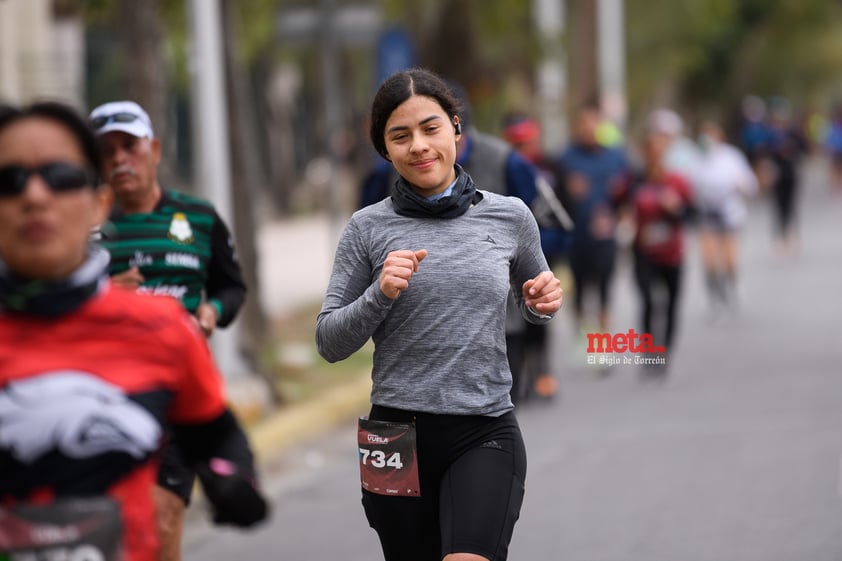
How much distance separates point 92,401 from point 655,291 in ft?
33.7

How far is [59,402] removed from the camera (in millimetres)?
3123

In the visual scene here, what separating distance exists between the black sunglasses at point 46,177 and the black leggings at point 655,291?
1016 centimetres

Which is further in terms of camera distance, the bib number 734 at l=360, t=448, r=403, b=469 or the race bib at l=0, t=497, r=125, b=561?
the bib number 734 at l=360, t=448, r=403, b=469

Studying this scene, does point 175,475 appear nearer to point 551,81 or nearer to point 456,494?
point 456,494

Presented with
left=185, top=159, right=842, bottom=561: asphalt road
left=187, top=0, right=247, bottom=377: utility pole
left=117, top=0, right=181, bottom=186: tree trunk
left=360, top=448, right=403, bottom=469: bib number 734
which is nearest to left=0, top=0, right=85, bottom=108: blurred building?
left=117, top=0, right=181, bottom=186: tree trunk

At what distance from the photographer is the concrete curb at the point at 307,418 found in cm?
1055

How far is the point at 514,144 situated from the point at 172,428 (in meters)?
8.02

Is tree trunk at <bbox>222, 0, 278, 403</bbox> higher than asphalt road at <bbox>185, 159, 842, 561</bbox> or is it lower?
higher

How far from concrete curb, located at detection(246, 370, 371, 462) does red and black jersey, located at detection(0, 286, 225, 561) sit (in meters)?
6.84

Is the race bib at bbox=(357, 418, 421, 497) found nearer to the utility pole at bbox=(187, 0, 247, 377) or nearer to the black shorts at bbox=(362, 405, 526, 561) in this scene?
the black shorts at bbox=(362, 405, 526, 561)

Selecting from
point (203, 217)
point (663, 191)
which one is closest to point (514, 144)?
point (663, 191)

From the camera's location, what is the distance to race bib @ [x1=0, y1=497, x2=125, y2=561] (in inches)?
123

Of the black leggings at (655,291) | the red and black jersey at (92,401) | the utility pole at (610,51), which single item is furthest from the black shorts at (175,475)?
the utility pole at (610,51)

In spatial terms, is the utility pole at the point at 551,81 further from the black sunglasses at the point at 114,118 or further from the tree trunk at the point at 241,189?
the black sunglasses at the point at 114,118
